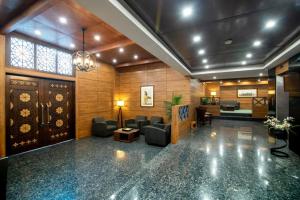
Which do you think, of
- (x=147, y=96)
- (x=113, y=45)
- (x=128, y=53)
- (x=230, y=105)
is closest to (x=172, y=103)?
(x=147, y=96)

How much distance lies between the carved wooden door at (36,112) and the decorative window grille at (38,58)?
0.42 meters

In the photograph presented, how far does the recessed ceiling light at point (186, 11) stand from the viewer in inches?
87.5

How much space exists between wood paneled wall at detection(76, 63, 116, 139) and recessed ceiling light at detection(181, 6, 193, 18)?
4895 millimetres

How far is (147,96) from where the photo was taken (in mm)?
7363

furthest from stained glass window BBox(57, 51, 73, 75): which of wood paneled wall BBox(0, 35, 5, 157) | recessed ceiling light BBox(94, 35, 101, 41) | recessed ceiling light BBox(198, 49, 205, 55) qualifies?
recessed ceiling light BBox(198, 49, 205, 55)

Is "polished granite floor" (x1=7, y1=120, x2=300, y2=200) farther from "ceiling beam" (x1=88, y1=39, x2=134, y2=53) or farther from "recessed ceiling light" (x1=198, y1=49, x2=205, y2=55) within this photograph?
"ceiling beam" (x1=88, y1=39, x2=134, y2=53)

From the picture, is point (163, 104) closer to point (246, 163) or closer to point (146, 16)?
point (246, 163)

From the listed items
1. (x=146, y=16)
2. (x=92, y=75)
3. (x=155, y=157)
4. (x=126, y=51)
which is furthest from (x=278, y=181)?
(x=92, y=75)

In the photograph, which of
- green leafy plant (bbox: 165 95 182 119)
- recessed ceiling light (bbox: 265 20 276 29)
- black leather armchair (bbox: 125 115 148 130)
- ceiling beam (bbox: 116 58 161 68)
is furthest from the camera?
ceiling beam (bbox: 116 58 161 68)

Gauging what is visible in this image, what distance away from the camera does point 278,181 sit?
2562 mm

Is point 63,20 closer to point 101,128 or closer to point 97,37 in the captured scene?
point 97,37

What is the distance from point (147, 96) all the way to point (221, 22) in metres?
5.14

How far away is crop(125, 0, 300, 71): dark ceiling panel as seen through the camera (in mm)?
2127

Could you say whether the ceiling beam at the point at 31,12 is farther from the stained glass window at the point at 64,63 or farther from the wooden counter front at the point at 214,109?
the wooden counter front at the point at 214,109
